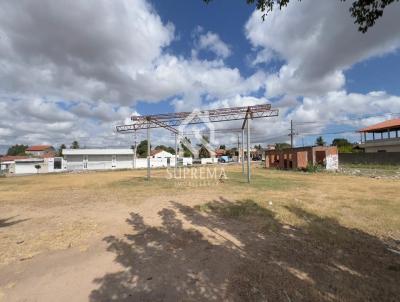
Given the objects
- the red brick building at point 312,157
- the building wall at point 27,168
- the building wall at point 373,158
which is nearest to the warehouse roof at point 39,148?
the building wall at point 27,168

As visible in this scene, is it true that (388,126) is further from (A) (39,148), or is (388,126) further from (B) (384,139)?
(A) (39,148)

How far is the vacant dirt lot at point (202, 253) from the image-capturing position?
11.6 feet

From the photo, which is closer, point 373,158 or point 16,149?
point 373,158

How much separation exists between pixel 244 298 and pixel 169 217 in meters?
4.40

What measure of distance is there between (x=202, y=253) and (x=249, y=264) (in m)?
0.92

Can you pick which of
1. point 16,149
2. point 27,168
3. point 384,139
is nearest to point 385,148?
point 384,139

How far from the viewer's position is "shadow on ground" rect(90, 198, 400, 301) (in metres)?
3.45

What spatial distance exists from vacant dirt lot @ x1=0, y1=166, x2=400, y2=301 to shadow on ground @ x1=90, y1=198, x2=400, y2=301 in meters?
0.02

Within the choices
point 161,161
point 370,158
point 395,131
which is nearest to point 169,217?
point 370,158

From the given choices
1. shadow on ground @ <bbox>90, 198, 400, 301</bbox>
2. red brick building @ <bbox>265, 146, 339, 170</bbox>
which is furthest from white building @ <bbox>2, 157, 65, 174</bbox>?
shadow on ground @ <bbox>90, 198, 400, 301</bbox>

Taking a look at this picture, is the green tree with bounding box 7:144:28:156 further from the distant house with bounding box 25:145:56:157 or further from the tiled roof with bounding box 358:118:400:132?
the tiled roof with bounding box 358:118:400:132

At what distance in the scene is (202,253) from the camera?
15.9ft

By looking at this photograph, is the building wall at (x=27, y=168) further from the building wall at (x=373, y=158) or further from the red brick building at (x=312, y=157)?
the building wall at (x=373, y=158)

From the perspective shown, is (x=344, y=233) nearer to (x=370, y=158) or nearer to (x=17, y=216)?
(x=17, y=216)
